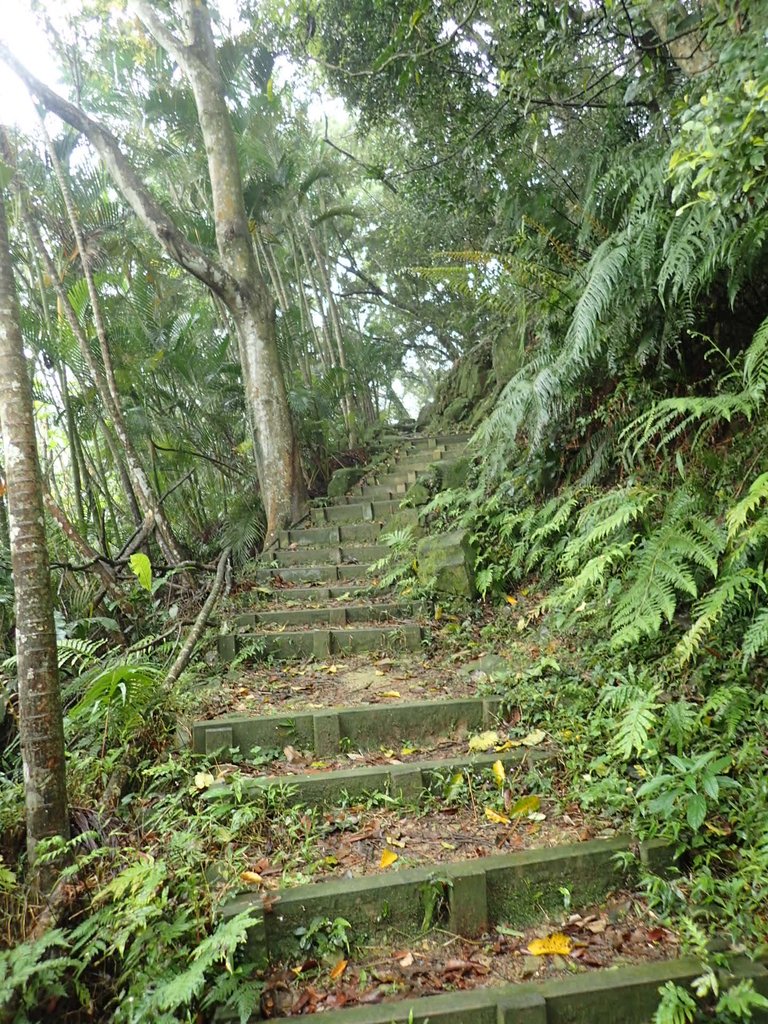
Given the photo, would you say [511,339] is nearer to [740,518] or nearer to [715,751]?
[740,518]

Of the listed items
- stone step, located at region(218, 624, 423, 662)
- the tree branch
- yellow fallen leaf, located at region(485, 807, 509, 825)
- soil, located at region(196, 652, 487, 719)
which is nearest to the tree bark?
the tree branch

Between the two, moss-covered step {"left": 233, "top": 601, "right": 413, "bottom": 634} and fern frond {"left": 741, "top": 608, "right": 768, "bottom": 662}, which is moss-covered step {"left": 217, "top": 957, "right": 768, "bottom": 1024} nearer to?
fern frond {"left": 741, "top": 608, "right": 768, "bottom": 662}

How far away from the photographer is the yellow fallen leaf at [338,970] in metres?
2.03

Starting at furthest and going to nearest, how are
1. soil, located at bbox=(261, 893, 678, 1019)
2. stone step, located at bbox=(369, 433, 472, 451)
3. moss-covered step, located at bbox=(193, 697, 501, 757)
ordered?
1. stone step, located at bbox=(369, 433, 472, 451)
2. moss-covered step, located at bbox=(193, 697, 501, 757)
3. soil, located at bbox=(261, 893, 678, 1019)

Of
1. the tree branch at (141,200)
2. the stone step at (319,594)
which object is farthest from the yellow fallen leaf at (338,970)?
the tree branch at (141,200)

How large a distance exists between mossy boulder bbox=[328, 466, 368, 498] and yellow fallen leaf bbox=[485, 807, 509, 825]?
524 cm

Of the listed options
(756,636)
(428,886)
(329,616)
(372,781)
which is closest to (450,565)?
(329,616)

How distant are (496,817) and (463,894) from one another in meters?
0.44

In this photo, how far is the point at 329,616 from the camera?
15.5 ft

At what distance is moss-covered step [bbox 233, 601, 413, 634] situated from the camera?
15.3ft

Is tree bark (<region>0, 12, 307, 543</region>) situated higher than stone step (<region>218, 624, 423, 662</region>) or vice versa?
tree bark (<region>0, 12, 307, 543</region>)

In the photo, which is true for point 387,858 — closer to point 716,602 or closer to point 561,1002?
point 561,1002

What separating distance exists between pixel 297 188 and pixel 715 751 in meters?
9.75

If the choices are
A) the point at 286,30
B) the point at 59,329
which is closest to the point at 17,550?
the point at 59,329
